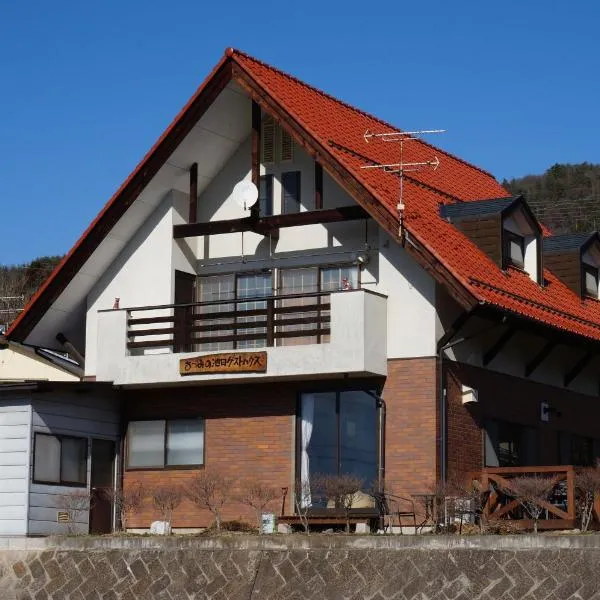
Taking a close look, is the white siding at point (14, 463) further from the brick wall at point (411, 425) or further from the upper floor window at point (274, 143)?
the upper floor window at point (274, 143)

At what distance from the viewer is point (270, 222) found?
99.3 ft

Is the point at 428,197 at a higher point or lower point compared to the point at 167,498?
higher

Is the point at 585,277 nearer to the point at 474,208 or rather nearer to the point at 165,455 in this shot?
the point at 474,208

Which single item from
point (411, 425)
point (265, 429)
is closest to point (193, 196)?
point (265, 429)

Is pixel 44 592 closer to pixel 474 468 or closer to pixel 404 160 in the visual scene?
pixel 474 468

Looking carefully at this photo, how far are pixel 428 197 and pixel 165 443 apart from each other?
7646 millimetres

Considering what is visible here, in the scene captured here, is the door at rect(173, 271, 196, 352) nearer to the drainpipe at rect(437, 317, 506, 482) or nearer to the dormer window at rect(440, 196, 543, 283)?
the drainpipe at rect(437, 317, 506, 482)

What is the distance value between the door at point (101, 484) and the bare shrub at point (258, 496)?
3067 mm

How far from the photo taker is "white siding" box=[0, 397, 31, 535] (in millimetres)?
28156

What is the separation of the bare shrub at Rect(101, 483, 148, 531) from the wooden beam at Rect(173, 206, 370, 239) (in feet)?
Result: 17.7

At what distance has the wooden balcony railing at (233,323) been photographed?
94.9ft

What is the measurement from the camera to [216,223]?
30734 mm

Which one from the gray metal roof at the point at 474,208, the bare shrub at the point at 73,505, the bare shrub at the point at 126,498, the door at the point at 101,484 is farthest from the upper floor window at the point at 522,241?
the bare shrub at the point at 73,505

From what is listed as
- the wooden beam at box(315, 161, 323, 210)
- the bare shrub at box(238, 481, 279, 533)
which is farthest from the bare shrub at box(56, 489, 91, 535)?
the wooden beam at box(315, 161, 323, 210)
